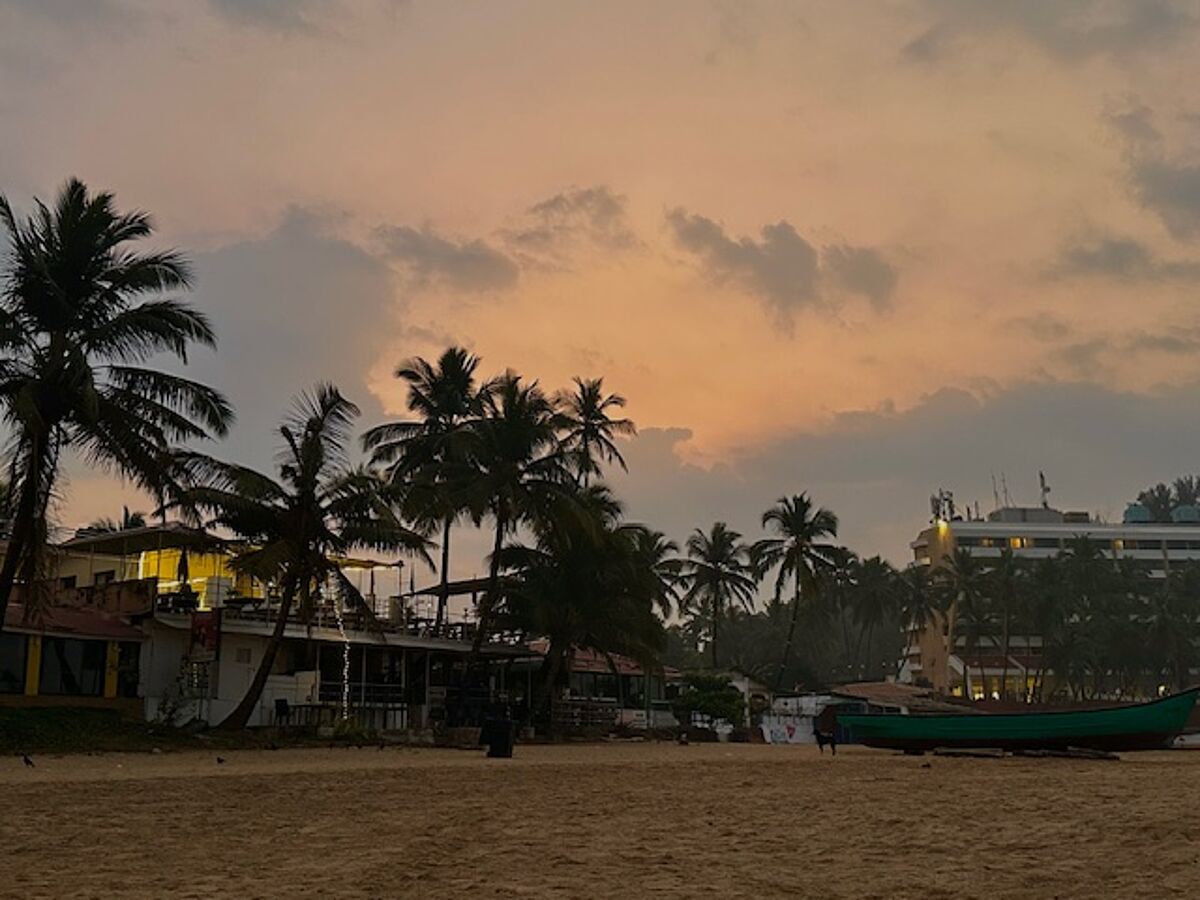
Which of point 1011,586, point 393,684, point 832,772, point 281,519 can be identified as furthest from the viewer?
point 1011,586

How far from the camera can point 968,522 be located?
114 m

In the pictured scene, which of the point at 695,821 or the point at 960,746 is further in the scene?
the point at 960,746

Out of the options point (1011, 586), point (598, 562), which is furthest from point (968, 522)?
point (598, 562)

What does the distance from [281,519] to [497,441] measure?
1006 centimetres

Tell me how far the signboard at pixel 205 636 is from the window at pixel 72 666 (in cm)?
251

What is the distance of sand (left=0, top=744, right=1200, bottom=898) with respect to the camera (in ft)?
29.7

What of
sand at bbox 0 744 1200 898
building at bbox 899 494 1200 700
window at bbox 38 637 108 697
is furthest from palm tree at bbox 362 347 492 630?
building at bbox 899 494 1200 700

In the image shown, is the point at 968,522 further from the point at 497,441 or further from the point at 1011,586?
the point at 497,441

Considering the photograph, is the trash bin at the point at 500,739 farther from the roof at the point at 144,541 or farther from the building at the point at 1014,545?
the building at the point at 1014,545

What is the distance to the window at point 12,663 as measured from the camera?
31.7m

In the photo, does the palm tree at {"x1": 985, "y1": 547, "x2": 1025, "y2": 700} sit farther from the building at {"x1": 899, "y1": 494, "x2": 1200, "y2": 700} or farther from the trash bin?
the trash bin

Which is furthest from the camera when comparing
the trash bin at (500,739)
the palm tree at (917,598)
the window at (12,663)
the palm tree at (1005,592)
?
the palm tree at (917,598)

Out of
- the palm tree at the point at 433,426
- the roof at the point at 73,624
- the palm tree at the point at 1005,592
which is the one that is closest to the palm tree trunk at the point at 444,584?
the palm tree at the point at 433,426

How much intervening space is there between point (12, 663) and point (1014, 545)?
9907 cm
